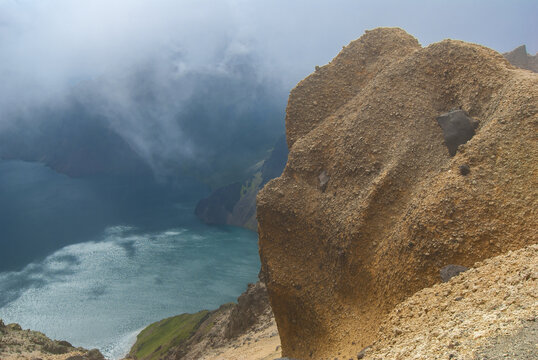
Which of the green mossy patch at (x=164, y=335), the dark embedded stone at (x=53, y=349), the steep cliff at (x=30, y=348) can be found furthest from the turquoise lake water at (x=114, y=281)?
the dark embedded stone at (x=53, y=349)

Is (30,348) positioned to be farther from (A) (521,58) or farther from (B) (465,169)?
(A) (521,58)

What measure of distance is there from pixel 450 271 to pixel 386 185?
7323mm

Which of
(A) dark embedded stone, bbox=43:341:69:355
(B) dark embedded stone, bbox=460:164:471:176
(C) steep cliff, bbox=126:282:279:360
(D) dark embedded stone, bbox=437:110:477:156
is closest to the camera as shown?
(B) dark embedded stone, bbox=460:164:471:176

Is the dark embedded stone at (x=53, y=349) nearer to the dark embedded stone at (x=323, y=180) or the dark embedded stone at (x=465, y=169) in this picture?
the dark embedded stone at (x=323, y=180)

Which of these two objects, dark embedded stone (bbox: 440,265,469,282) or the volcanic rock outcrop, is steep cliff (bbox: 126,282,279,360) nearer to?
dark embedded stone (bbox: 440,265,469,282)

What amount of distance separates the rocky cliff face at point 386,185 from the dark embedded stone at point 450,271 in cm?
81

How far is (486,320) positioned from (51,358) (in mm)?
40009

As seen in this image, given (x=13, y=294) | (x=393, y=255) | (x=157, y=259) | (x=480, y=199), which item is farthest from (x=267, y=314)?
(x=13, y=294)

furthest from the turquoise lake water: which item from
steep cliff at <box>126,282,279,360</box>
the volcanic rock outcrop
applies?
the volcanic rock outcrop

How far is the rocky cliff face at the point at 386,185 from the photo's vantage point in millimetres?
18625

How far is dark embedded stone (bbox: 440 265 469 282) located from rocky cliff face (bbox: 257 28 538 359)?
807 millimetres

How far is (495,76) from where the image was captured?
77.5ft

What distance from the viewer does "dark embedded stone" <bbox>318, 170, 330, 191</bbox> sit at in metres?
27.3

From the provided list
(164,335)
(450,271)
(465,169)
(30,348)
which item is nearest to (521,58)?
(465,169)
